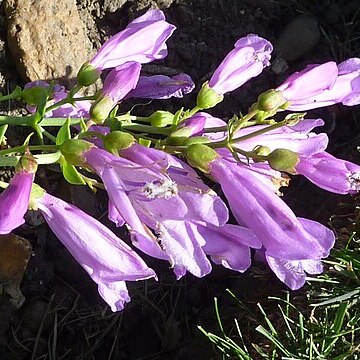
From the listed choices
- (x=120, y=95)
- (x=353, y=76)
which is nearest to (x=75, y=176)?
(x=120, y=95)

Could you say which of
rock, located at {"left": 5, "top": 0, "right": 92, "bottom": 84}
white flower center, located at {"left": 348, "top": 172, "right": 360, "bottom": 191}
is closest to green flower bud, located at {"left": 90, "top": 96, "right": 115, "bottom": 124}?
white flower center, located at {"left": 348, "top": 172, "right": 360, "bottom": 191}

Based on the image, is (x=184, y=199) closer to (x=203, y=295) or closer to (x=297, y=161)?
(x=297, y=161)

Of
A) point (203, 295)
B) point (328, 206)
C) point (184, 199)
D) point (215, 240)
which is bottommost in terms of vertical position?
point (203, 295)

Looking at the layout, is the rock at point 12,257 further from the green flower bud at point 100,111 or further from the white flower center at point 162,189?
the white flower center at point 162,189

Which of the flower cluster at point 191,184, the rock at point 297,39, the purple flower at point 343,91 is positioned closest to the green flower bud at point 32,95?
the flower cluster at point 191,184

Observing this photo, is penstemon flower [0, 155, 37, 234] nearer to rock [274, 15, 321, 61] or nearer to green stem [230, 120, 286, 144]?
green stem [230, 120, 286, 144]

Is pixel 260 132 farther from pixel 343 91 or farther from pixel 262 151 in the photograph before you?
pixel 343 91
